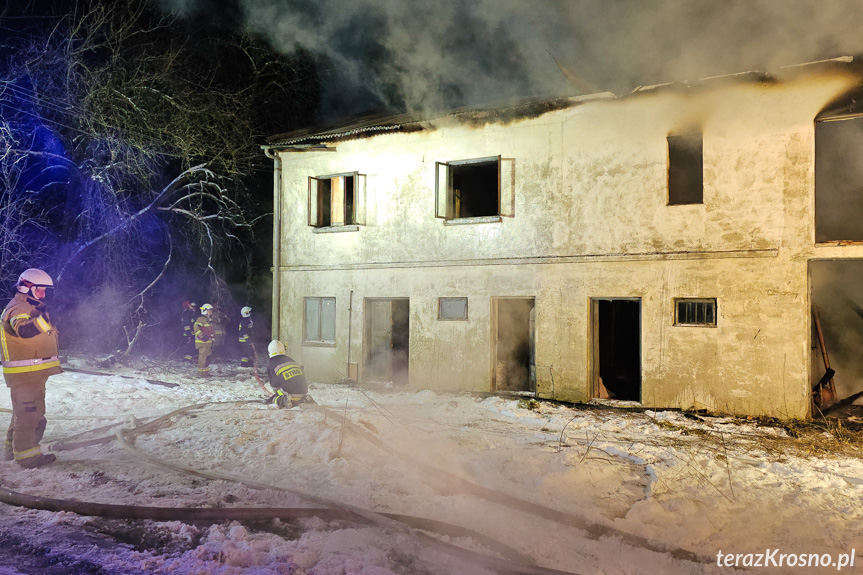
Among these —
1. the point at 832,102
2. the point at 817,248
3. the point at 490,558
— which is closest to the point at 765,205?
the point at 817,248

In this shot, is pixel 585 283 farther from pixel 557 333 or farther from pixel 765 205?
pixel 765 205

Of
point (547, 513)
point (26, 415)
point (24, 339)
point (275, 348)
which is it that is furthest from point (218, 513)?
point (275, 348)

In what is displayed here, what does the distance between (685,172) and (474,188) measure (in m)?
4.86

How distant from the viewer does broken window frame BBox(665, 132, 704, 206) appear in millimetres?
10430

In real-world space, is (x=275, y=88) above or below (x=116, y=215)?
above

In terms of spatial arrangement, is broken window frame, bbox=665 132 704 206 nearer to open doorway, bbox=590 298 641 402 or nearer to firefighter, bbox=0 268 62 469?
open doorway, bbox=590 298 641 402

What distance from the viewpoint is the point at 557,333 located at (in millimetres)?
10906

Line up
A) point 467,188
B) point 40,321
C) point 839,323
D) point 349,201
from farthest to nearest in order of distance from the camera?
point 349,201, point 467,188, point 839,323, point 40,321

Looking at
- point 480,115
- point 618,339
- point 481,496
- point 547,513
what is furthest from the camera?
point 618,339

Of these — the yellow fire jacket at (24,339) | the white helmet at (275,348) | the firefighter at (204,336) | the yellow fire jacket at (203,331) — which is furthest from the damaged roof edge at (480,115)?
the yellow fire jacket at (24,339)

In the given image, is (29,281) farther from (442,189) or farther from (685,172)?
(685,172)

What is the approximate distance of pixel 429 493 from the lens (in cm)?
510

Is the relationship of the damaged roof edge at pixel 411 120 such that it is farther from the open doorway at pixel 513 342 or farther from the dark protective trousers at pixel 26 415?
the dark protective trousers at pixel 26 415

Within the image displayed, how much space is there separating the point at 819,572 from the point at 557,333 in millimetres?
7237
